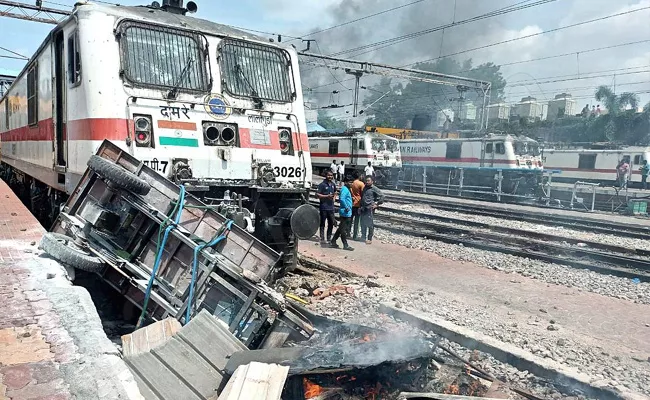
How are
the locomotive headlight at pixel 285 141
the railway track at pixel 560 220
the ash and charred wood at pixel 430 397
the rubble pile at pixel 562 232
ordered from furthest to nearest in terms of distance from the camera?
the railway track at pixel 560 220, the rubble pile at pixel 562 232, the locomotive headlight at pixel 285 141, the ash and charred wood at pixel 430 397

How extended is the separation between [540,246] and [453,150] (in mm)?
17889

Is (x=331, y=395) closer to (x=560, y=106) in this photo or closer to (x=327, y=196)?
(x=327, y=196)

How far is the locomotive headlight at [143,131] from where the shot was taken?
5800mm

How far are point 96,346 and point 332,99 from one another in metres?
36.5

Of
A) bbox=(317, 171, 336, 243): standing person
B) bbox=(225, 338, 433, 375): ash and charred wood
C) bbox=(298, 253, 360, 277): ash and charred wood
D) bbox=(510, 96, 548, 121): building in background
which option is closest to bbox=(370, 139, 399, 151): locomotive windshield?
bbox=(317, 171, 336, 243): standing person

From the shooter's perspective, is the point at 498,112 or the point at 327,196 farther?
the point at 498,112

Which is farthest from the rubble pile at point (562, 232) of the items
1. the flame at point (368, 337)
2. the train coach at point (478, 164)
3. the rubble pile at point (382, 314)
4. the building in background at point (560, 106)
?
the building in background at point (560, 106)

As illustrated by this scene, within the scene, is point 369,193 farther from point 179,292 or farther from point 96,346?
point 96,346

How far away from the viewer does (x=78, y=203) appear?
5.23 meters

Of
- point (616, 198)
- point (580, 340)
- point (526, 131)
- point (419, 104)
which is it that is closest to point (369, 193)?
point (580, 340)

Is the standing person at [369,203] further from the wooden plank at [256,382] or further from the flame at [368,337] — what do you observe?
the wooden plank at [256,382]

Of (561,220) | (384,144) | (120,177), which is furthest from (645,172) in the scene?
(120,177)

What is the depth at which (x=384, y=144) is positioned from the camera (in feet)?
96.9

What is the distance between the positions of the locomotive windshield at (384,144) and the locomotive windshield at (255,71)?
22128mm
